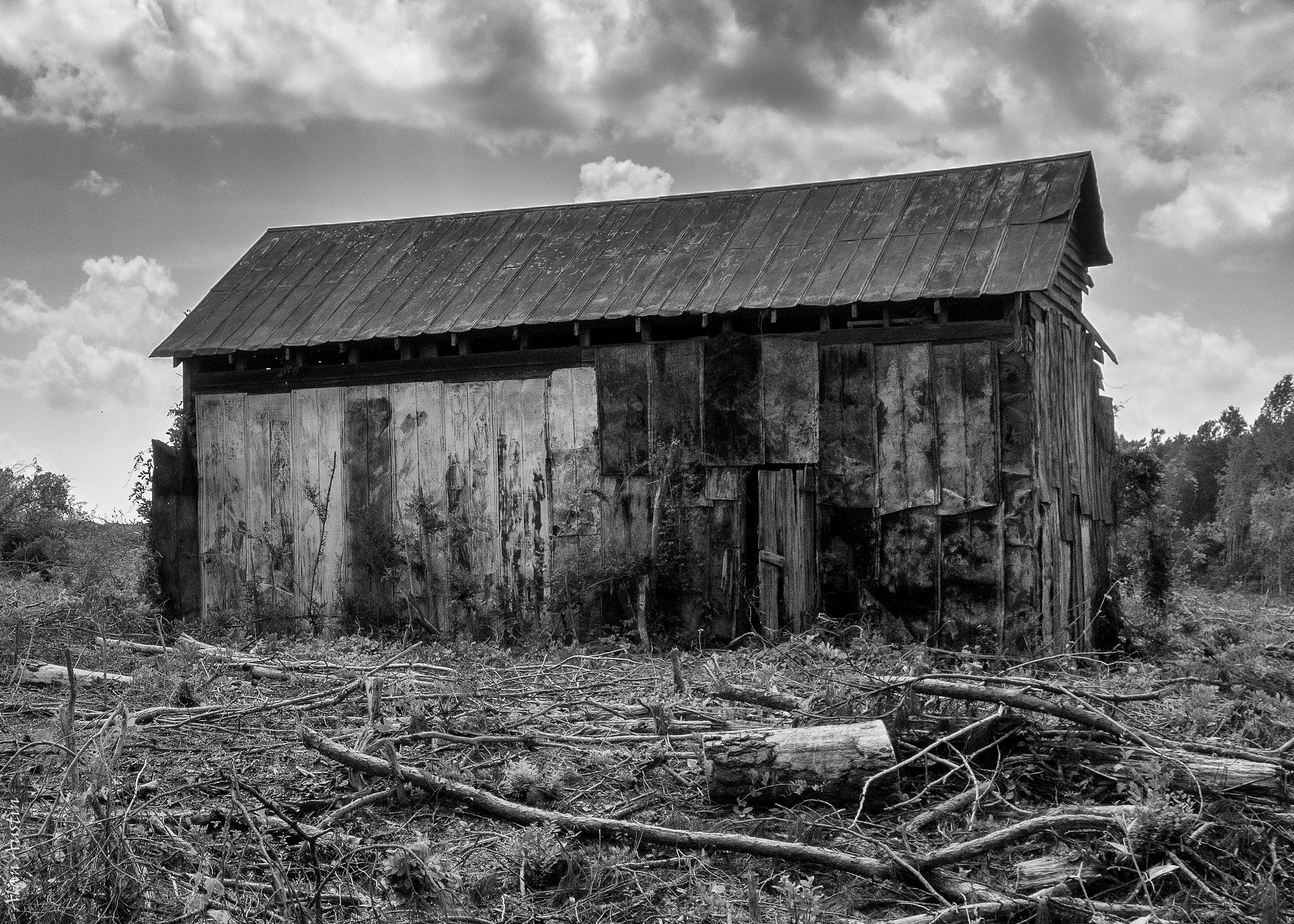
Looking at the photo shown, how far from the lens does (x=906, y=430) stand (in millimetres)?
10719

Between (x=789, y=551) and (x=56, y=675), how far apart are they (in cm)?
626

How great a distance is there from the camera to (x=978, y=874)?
14.8 ft

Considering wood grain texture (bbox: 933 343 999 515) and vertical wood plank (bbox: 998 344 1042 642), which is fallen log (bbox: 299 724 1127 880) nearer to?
vertical wood plank (bbox: 998 344 1042 642)

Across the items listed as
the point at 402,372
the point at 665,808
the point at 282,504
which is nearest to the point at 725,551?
the point at 402,372

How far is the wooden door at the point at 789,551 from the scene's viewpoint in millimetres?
10906

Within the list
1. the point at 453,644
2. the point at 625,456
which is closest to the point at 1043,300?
the point at 625,456

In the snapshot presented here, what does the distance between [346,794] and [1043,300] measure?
8410mm

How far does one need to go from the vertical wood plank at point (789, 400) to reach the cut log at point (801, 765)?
5861 millimetres

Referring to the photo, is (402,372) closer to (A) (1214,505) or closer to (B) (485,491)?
(B) (485,491)

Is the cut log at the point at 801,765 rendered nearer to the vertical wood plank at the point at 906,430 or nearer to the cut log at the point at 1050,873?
the cut log at the point at 1050,873

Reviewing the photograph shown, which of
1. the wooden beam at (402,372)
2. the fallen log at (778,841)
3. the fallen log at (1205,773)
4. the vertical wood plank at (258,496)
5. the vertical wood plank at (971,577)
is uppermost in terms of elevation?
the wooden beam at (402,372)

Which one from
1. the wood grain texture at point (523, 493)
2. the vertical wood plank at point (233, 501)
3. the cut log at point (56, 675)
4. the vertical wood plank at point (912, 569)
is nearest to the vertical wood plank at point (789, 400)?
the vertical wood plank at point (912, 569)

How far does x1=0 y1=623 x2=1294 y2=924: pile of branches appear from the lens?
441 centimetres

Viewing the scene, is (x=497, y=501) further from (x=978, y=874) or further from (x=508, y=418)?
(x=978, y=874)
